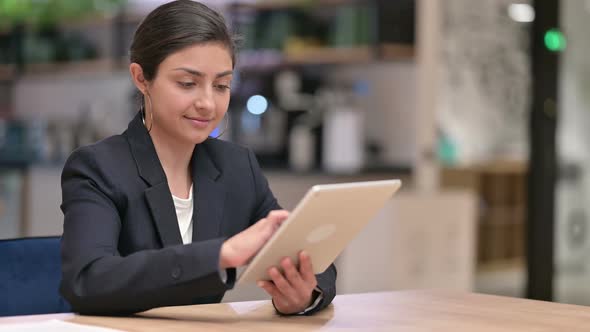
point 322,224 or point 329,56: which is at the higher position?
point 329,56

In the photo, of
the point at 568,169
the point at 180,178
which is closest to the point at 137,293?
the point at 180,178

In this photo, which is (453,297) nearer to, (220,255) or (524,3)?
(220,255)

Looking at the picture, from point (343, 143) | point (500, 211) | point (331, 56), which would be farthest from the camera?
point (500, 211)

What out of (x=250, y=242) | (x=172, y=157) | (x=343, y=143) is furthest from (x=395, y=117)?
(x=250, y=242)

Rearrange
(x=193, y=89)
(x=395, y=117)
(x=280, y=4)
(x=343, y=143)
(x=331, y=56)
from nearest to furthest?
(x=193, y=89) → (x=343, y=143) → (x=395, y=117) → (x=331, y=56) → (x=280, y=4)

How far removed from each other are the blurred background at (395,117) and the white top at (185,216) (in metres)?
1.97

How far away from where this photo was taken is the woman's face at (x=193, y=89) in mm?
1707

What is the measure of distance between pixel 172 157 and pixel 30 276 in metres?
0.34

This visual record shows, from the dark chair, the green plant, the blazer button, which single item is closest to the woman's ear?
the dark chair

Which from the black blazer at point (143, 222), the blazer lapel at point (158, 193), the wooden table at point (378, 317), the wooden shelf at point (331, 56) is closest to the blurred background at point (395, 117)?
the wooden shelf at point (331, 56)

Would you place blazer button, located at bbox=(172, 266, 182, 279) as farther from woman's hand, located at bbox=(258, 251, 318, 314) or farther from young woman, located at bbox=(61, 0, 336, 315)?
woman's hand, located at bbox=(258, 251, 318, 314)

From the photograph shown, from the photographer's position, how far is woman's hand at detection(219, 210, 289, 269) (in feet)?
4.73

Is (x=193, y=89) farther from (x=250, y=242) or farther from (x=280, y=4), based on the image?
(x=280, y=4)

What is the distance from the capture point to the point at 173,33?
1.72 m
